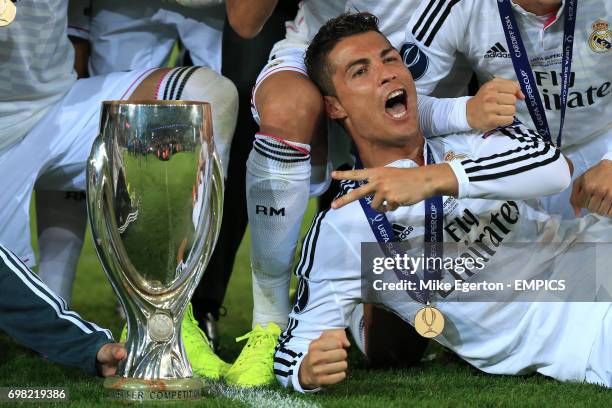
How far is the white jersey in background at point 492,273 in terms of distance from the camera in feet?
10.1

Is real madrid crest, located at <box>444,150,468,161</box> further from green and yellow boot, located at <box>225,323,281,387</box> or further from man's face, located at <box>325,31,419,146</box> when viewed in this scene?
green and yellow boot, located at <box>225,323,281,387</box>

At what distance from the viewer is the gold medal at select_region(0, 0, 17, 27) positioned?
326 centimetres

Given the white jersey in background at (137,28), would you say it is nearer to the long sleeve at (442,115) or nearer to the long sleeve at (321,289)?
the long sleeve at (442,115)

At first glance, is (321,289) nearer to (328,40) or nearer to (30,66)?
(328,40)

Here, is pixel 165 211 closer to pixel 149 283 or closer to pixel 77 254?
pixel 149 283

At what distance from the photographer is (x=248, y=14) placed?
3504 mm

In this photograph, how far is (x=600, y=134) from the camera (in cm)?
369

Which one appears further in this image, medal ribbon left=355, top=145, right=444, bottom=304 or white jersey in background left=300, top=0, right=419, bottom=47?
white jersey in background left=300, top=0, right=419, bottom=47

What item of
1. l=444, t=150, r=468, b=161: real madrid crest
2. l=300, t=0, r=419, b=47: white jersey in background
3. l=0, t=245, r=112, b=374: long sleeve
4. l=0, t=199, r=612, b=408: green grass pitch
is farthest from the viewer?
l=300, t=0, r=419, b=47: white jersey in background

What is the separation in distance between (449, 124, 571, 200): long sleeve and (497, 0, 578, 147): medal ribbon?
28cm

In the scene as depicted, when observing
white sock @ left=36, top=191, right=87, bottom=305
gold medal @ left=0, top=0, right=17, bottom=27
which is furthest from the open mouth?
white sock @ left=36, top=191, right=87, bottom=305

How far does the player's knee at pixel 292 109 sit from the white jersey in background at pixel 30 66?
77cm

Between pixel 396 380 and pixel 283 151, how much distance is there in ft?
2.39

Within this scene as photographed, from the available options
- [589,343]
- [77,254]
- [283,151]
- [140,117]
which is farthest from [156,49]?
[589,343]
